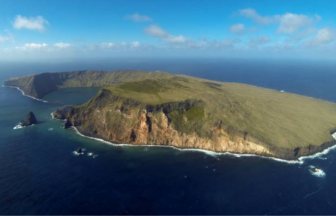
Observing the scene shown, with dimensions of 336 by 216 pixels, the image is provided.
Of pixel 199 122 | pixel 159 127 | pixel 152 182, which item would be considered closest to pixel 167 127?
pixel 159 127

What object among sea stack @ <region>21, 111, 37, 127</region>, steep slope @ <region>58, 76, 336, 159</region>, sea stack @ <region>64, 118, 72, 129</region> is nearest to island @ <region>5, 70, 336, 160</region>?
steep slope @ <region>58, 76, 336, 159</region>

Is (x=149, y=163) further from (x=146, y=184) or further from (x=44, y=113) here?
(x=44, y=113)

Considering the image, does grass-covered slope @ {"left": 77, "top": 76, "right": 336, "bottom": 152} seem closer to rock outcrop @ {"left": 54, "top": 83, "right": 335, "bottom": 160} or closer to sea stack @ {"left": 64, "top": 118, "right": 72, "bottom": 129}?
rock outcrop @ {"left": 54, "top": 83, "right": 335, "bottom": 160}

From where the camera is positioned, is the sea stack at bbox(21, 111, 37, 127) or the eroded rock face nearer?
the eroded rock face

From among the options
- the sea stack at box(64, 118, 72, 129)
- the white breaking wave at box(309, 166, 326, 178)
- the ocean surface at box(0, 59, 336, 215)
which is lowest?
the white breaking wave at box(309, 166, 326, 178)

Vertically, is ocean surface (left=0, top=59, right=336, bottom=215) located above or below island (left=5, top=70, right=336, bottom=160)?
below

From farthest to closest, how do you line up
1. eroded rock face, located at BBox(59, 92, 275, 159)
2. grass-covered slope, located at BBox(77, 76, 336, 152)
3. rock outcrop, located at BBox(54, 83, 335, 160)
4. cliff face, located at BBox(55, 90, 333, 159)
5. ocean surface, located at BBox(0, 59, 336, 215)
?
grass-covered slope, located at BBox(77, 76, 336, 152), eroded rock face, located at BBox(59, 92, 275, 159), cliff face, located at BBox(55, 90, 333, 159), rock outcrop, located at BBox(54, 83, 335, 160), ocean surface, located at BBox(0, 59, 336, 215)

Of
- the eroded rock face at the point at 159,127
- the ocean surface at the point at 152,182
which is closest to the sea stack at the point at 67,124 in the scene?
the eroded rock face at the point at 159,127

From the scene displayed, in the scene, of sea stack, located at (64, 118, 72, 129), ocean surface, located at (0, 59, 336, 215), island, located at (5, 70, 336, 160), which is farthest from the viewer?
sea stack, located at (64, 118, 72, 129)

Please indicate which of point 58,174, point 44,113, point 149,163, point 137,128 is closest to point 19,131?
point 44,113
